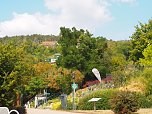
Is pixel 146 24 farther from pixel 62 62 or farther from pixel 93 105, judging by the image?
pixel 93 105

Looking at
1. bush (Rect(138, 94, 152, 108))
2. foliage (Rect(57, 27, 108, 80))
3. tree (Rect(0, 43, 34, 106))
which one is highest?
foliage (Rect(57, 27, 108, 80))

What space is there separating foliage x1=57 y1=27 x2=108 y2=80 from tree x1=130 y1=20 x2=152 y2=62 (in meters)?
4.32

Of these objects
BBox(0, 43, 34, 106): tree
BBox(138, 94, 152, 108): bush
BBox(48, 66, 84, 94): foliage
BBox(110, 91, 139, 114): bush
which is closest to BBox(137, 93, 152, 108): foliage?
BBox(138, 94, 152, 108): bush

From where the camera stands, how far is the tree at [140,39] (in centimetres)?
4247

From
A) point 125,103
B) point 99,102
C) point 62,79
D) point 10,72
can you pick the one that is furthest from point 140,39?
point 10,72

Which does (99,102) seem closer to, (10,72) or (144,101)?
(144,101)

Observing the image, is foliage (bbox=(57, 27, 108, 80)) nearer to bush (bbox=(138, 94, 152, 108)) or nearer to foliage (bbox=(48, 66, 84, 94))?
foliage (bbox=(48, 66, 84, 94))

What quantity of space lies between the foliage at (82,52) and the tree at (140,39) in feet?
14.2

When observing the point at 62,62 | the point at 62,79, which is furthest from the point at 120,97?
the point at 62,62

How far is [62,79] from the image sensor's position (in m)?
42.4

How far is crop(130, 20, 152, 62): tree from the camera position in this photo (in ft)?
139

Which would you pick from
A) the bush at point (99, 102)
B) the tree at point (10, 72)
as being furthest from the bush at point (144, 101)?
the tree at point (10, 72)

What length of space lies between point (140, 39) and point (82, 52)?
7.11 metres

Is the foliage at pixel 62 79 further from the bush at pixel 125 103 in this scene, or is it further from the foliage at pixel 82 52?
the bush at pixel 125 103
